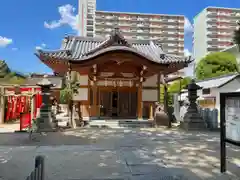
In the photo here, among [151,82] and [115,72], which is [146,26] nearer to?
[151,82]

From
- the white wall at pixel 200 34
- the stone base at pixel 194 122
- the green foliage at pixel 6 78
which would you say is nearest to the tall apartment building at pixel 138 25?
the white wall at pixel 200 34

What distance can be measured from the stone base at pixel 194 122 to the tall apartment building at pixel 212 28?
212 feet

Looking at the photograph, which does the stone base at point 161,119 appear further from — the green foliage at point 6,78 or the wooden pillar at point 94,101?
the green foliage at point 6,78

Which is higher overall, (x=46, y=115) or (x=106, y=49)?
(x=106, y=49)

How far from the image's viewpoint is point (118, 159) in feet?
18.4

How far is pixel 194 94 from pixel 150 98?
10.8 feet

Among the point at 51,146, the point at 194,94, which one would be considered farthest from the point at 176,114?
the point at 51,146

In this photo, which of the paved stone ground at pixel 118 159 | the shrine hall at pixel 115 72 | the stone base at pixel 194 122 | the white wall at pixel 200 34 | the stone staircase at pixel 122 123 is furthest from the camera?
the white wall at pixel 200 34

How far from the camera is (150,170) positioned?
4754 mm

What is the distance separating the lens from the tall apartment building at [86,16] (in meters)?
89.5

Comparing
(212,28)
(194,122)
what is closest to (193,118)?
(194,122)

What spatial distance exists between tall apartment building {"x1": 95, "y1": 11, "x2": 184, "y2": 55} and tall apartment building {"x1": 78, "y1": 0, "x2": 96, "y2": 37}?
714 centimetres

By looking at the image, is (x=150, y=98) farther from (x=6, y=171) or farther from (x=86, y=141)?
(x=6, y=171)

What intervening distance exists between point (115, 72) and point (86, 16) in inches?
3259
